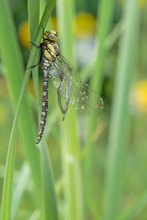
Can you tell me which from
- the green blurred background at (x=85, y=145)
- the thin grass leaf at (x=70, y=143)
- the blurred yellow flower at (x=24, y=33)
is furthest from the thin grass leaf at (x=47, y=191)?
the blurred yellow flower at (x=24, y=33)

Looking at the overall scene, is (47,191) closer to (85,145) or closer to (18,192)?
(18,192)

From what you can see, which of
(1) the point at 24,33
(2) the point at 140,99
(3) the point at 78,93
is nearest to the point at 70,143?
(3) the point at 78,93

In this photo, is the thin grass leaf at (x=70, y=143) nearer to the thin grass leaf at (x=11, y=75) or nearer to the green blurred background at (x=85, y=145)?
the green blurred background at (x=85, y=145)

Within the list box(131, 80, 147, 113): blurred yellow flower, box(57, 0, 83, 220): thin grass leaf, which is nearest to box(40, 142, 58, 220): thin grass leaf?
box(57, 0, 83, 220): thin grass leaf

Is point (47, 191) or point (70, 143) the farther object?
point (70, 143)

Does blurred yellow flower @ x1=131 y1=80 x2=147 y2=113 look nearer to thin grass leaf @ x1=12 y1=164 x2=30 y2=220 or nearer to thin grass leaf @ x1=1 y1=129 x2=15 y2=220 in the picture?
thin grass leaf @ x1=12 y1=164 x2=30 y2=220
